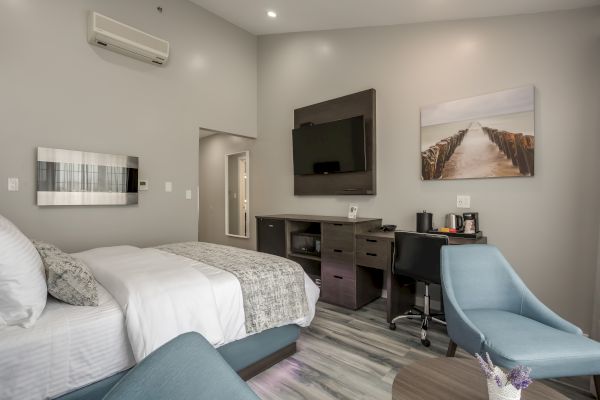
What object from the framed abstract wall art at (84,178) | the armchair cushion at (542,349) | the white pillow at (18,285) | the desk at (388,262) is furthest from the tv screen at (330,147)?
the white pillow at (18,285)

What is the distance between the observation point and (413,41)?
3303 mm

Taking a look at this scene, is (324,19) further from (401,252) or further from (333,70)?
(401,252)

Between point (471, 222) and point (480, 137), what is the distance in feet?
2.69

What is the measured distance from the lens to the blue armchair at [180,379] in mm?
639

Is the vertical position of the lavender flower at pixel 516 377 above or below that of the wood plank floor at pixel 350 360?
above

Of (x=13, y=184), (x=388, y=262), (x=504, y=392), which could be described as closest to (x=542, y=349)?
(x=504, y=392)

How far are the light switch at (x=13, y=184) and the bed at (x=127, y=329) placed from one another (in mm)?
1273

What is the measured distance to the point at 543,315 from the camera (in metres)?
1.75

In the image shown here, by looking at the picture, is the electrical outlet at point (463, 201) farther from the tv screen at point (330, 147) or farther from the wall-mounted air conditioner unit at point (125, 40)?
the wall-mounted air conditioner unit at point (125, 40)

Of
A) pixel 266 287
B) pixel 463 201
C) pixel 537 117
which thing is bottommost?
pixel 266 287

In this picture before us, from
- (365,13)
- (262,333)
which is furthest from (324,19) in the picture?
(262,333)

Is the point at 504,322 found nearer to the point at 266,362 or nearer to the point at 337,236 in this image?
the point at 266,362

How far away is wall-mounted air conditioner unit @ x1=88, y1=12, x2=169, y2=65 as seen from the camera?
10.0ft

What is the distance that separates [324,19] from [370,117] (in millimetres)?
1362
